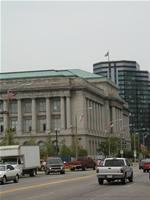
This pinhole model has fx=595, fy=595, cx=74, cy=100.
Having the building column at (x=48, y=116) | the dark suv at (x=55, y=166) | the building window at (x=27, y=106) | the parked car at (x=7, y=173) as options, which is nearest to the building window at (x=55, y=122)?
the building column at (x=48, y=116)

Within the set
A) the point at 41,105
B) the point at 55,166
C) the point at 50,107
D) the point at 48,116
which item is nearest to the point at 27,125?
the point at 41,105

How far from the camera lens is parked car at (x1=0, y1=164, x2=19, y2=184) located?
42.3m

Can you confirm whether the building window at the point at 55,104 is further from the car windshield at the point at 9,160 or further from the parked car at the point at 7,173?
the parked car at the point at 7,173

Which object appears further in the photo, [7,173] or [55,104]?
[55,104]

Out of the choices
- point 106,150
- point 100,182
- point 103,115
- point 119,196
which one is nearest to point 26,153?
point 100,182

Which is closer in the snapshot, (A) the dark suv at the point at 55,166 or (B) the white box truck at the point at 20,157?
(B) the white box truck at the point at 20,157

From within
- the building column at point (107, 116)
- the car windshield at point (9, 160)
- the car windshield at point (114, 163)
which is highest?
the building column at point (107, 116)

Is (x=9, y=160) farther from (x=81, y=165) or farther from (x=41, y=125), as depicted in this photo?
(x=41, y=125)

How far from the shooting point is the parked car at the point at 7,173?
42325 millimetres

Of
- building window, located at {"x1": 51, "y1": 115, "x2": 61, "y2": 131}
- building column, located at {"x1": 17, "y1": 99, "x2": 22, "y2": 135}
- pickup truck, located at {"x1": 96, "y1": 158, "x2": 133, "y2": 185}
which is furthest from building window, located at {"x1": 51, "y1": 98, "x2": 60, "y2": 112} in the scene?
pickup truck, located at {"x1": 96, "y1": 158, "x2": 133, "y2": 185}

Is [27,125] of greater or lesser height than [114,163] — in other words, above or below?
above

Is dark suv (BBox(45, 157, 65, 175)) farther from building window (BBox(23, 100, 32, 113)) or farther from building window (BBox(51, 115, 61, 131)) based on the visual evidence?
building window (BBox(23, 100, 32, 113))

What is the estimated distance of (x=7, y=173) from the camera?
4334 centimetres

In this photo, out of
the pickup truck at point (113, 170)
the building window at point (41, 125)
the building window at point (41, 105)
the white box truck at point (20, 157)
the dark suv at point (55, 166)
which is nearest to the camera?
the pickup truck at point (113, 170)
